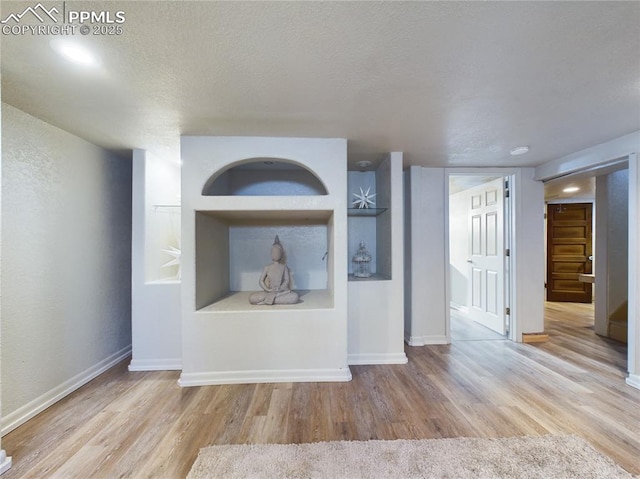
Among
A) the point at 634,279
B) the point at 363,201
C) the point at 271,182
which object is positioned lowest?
the point at 634,279

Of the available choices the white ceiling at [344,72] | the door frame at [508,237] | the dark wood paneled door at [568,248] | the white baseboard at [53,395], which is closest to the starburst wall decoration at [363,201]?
the white ceiling at [344,72]

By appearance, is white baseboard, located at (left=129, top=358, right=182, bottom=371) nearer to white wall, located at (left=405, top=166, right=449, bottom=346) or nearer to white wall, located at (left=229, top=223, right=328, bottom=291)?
white wall, located at (left=229, top=223, right=328, bottom=291)

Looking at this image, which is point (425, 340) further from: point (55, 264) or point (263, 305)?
point (55, 264)

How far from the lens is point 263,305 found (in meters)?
2.48

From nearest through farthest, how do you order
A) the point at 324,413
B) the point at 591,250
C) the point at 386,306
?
the point at 324,413 < the point at 386,306 < the point at 591,250

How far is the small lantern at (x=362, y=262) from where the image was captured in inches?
120

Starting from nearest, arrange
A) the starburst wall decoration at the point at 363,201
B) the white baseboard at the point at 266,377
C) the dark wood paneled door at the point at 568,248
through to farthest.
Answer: the white baseboard at the point at 266,377, the starburst wall decoration at the point at 363,201, the dark wood paneled door at the point at 568,248

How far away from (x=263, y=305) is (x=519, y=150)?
9.46ft

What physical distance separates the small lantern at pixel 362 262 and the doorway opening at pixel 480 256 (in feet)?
4.29

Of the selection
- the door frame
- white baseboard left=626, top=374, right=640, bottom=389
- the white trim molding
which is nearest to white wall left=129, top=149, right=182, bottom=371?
the door frame

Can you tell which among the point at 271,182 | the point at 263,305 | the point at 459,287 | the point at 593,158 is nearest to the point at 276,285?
the point at 263,305

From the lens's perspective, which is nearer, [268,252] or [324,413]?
[324,413]

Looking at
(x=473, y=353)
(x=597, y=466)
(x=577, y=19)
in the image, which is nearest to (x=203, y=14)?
(x=577, y=19)

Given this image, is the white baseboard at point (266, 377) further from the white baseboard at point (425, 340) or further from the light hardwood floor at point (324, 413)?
the white baseboard at point (425, 340)
